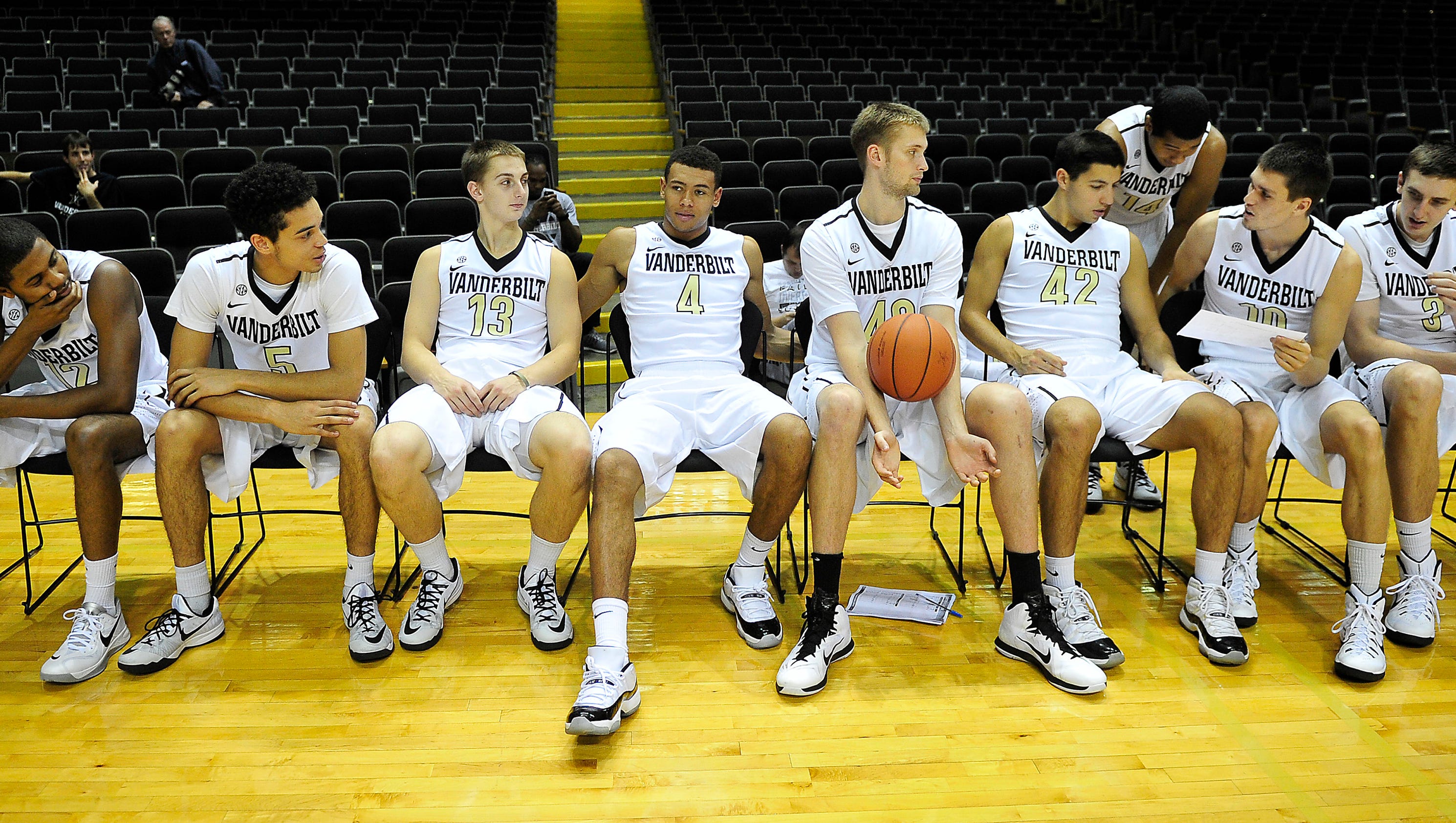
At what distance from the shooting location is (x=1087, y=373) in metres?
2.96

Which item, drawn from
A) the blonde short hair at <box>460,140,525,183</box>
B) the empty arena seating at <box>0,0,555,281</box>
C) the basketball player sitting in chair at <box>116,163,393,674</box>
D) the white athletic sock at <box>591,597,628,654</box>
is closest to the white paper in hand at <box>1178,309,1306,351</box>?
the white athletic sock at <box>591,597,628,654</box>

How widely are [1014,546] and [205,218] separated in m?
4.86

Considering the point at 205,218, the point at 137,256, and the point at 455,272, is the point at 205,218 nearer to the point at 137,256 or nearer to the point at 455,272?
the point at 137,256

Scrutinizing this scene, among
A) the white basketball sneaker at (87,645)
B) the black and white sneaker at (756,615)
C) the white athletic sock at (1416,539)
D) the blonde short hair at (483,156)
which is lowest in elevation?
the white basketball sneaker at (87,645)

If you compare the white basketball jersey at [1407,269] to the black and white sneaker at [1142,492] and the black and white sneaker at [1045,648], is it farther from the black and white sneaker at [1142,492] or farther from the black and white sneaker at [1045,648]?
the black and white sneaker at [1045,648]

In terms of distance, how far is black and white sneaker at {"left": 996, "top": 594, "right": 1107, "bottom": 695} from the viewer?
243 centimetres

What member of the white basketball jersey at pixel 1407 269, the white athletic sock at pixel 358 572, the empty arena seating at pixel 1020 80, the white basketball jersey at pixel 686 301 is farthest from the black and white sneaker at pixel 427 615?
the empty arena seating at pixel 1020 80

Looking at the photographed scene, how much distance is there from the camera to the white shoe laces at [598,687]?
2.21 meters

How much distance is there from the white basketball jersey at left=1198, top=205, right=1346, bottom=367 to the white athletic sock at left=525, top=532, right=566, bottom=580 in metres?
2.20

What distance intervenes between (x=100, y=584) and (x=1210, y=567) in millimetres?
3136

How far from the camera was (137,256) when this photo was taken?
4.23 meters

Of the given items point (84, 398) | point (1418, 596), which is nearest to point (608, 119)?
point (84, 398)

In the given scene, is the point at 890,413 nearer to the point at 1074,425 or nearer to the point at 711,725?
the point at 1074,425

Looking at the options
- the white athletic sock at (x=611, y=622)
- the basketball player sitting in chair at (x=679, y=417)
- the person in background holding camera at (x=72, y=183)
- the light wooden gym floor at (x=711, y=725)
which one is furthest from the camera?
the person in background holding camera at (x=72, y=183)
